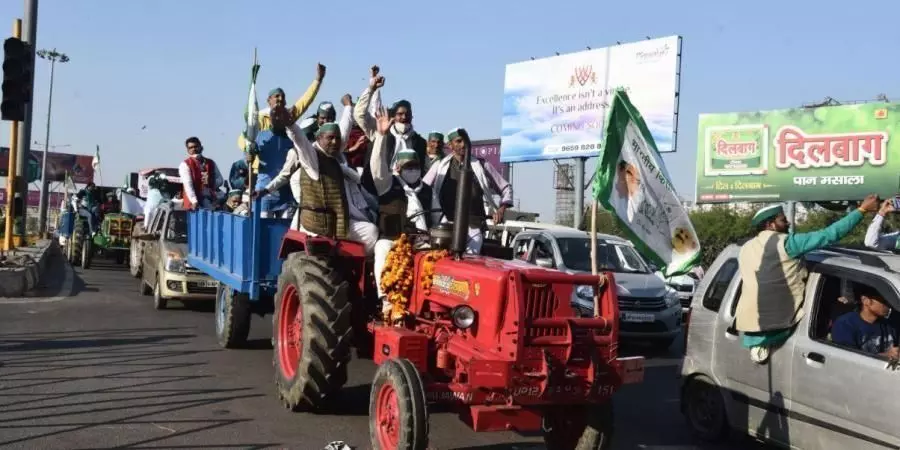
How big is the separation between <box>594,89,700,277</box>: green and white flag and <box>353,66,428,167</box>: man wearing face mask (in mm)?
2252

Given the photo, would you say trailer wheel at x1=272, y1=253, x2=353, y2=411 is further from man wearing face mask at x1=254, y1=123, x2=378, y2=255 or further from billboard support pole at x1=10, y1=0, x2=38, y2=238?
billboard support pole at x1=10, y1=0, x2=38, y2=238

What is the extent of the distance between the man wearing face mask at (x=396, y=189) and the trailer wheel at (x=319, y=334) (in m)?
0.57

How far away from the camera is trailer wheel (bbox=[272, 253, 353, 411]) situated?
680 cm

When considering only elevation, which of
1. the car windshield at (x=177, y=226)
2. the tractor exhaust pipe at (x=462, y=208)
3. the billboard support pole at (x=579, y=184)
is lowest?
the car windshield at (x=177, y=226)

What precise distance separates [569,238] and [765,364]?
295 inches

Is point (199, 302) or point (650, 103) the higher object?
point (650, 103)

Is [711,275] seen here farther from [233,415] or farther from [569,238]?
[569,238]

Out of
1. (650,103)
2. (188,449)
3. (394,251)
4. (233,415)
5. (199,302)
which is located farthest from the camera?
(650,103)

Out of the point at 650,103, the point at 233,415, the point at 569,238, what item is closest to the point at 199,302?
the point at 569,238

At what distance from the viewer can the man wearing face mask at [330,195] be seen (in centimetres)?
742

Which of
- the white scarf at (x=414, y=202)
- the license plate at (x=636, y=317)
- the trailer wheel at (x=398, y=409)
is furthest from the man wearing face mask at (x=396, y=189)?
the license plate at (x=636, y=317)

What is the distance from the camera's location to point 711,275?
7.26 metres

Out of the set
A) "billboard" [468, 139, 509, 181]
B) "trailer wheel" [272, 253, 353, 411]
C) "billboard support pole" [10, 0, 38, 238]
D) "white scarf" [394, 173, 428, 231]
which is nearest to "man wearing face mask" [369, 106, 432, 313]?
"white scarf" [394, 173, 428, 231]

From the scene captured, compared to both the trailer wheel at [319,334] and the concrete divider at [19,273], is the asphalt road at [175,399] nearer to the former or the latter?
the trailer wheel at [319,334]
